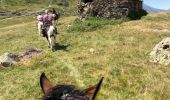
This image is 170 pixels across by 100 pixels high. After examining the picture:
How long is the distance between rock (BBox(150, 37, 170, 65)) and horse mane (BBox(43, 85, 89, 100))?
20.7m

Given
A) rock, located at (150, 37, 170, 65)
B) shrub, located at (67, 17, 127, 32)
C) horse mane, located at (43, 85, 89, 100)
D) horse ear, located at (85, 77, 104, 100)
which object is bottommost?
shrub, located at (67, 17, 127, 32)

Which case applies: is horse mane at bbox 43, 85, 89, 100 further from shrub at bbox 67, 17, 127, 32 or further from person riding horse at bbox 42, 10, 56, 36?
shrub at bbox 67, 17, 127, 32

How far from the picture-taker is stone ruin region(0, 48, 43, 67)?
81.8ft

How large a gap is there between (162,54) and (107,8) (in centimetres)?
1873

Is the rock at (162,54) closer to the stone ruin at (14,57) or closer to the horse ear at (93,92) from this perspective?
the stone ruin at (14,57)

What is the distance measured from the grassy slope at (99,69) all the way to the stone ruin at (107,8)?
32.4 ft

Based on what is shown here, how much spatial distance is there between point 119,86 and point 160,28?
19544mm

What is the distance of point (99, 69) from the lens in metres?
22.1

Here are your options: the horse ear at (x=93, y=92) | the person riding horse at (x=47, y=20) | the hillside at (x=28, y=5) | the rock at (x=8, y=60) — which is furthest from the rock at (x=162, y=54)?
the hillside at (x=28, y=5)

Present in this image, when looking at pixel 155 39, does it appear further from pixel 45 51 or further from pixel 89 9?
pixel 89 9

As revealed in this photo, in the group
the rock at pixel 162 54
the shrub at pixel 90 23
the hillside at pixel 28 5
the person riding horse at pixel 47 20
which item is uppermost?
the person riding horse at pixel 47 20

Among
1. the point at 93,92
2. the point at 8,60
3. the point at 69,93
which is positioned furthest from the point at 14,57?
the point at 69,93

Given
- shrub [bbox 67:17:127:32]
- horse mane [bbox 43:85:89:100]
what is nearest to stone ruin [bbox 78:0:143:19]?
shrub [bbox 67:17:127:32]

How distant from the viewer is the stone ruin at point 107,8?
42750mm
